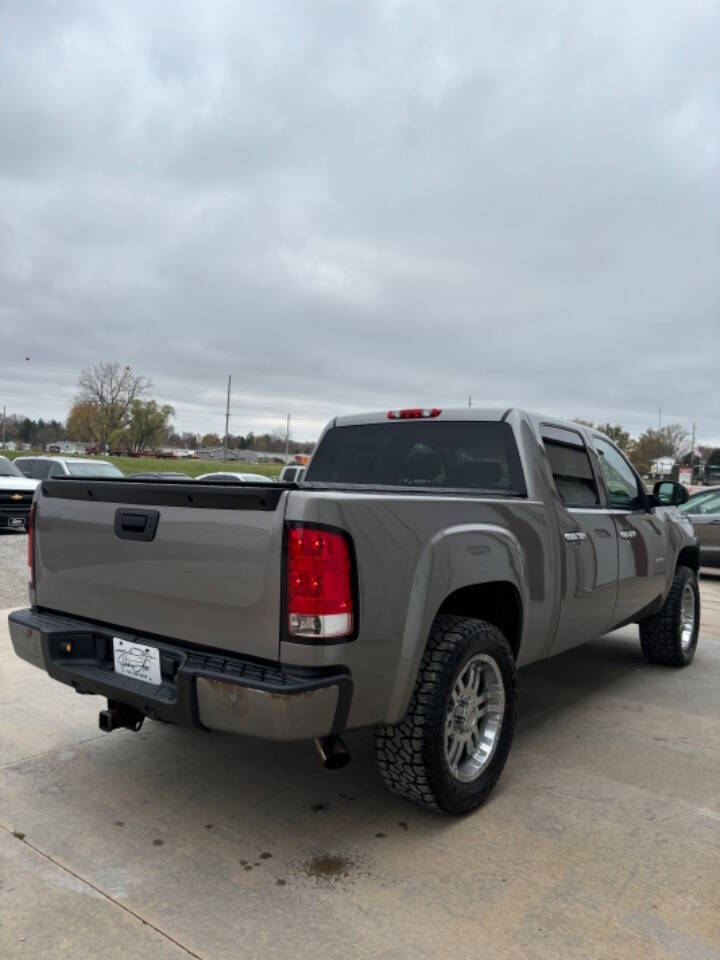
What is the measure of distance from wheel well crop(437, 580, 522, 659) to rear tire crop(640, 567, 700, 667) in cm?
262

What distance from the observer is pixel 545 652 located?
4047mm

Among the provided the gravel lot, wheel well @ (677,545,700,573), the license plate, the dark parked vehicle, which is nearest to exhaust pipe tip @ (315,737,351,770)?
the license plate

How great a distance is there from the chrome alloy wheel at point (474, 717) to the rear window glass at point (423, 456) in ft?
3.30

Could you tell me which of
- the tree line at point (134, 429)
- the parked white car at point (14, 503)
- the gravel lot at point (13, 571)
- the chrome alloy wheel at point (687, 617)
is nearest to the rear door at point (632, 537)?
the chrome alloy wheel at point (687, 617)

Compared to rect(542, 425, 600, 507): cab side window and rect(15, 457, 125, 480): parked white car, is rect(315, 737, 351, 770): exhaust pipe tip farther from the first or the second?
rect(15, 457, 125, 480): parked white car

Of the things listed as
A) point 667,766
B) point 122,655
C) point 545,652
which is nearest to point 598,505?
point 545,652

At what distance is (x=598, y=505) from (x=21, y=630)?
130 inches

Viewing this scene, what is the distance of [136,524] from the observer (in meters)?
3.07

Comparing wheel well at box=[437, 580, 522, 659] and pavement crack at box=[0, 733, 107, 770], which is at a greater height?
wheel well at box=[437, 580, 522, 659]

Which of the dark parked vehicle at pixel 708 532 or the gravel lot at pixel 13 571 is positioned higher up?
the dark parked vehicle at pixel 708 532

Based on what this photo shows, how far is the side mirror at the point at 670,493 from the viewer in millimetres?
5629

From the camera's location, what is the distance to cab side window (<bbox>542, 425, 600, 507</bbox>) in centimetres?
431

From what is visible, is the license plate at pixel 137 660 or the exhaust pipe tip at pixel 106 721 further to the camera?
the exhaust pipe tip at pixel 106 721

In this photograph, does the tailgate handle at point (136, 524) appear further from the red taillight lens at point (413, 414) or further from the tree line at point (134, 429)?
the tree line at point (134, 429)
